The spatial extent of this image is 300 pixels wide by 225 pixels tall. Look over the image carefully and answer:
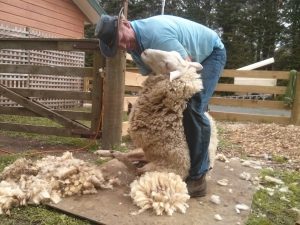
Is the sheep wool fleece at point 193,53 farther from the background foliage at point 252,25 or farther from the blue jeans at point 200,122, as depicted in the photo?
the background foliage at point 252,25

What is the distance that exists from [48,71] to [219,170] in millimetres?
2763

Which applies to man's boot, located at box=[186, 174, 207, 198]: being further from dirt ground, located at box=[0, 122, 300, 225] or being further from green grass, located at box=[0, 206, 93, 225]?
green grass, located at box=[0, 206, 93, 225]

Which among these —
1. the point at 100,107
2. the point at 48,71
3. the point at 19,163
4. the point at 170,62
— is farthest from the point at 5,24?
the point at 170,62

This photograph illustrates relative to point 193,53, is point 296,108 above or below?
below

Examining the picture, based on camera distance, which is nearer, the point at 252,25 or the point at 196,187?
the point at 196,187

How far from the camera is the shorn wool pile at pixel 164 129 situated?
298cm

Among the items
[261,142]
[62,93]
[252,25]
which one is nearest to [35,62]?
[62,93]

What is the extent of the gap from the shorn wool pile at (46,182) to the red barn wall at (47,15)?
757 cm

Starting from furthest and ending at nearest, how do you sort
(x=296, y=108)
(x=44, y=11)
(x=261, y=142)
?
(x=44, y=11) → (x=296, y=108) → (x=261, y=142)

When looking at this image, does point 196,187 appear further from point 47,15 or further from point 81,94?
point 47,15

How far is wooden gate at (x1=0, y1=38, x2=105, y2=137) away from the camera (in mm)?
5207

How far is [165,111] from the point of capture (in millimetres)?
3275

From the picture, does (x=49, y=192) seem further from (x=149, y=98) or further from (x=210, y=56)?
(x=210, y=56)

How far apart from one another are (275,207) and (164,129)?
3.86 ft
